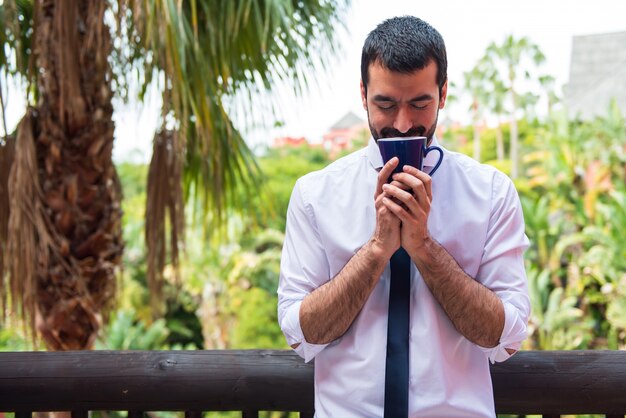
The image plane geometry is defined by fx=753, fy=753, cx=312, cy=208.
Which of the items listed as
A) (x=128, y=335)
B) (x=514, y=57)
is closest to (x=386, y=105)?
(x=128, y=335)

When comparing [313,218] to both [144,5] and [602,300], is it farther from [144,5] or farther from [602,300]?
[602,300]

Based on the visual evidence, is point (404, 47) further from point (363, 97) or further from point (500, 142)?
point (500, 142)

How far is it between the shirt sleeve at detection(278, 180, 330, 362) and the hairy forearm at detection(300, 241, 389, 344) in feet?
0.13

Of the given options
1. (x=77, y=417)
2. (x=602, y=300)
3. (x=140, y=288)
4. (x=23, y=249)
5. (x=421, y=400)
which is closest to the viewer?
(x=421, y=400)

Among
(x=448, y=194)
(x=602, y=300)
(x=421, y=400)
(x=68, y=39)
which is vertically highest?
(x=68, y=39)

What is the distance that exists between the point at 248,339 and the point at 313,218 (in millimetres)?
16957

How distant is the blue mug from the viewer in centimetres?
112

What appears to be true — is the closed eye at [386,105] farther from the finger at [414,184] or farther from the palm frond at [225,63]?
the palm frond at [225,63]

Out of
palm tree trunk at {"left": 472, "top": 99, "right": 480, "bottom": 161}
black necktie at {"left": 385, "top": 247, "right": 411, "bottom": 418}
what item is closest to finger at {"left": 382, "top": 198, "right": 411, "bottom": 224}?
black necktie at {"left": 385, "top": 247, "right": 411, "bottom": 418}

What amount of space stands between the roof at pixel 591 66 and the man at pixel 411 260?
89.1ft

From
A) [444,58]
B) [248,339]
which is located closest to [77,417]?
[444,58]

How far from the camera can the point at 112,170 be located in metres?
3.95

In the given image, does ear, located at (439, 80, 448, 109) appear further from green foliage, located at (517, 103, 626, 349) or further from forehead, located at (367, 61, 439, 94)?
green foliage, located at (517, 103, 626, 349)

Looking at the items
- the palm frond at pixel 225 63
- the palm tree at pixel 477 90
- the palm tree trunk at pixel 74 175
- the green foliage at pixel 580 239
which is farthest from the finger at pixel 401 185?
the palm tree at pixel 477 90
